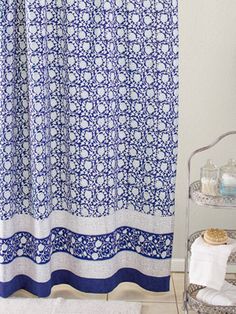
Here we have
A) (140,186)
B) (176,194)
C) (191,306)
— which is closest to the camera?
(191,306)

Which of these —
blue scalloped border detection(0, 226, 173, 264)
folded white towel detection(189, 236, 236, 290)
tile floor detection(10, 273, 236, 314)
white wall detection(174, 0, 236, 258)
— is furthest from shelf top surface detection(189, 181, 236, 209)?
tile floor detection(10, 273, 236, 314)

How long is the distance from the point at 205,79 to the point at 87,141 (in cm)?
68

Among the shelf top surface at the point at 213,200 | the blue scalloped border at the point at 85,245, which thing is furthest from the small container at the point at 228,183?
the blue scalloped border at the point at 85,245

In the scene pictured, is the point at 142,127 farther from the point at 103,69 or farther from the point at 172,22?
the point at 172,22

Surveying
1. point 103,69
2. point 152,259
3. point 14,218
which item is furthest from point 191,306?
point 103,69

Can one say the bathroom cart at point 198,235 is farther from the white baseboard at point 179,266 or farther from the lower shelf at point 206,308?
the white baseboard at point 179,266

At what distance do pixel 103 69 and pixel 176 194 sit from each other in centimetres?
79

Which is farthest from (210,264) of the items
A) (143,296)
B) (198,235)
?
(143,296)

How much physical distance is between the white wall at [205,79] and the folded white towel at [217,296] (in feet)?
1.82

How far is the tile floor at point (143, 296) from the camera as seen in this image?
2.56 m

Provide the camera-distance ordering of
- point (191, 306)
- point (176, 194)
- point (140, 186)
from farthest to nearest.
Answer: point (176, 194) < point (140, 186) < point (191, 306)

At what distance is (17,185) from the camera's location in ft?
8.41

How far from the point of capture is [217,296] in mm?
2334

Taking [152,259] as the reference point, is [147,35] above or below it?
above
